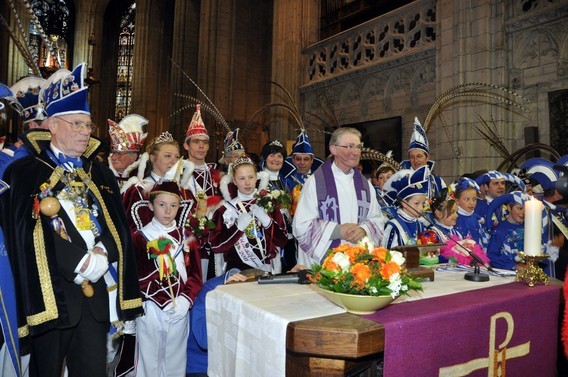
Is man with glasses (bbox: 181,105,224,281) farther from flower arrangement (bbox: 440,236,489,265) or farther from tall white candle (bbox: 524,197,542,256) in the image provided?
tall white candle (bbox: 524,197,542,256)

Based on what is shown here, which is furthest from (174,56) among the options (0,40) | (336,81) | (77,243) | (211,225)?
(77,243)

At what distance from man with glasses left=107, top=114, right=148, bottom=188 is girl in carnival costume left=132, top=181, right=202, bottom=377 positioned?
5.17 ft

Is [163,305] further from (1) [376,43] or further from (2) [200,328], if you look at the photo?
(1) [376,43]

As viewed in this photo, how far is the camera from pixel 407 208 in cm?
392

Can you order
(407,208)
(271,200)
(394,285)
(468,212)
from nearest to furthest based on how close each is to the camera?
1. (394,285)
2. (407,208)
3. (271,200)
4. (468,212)

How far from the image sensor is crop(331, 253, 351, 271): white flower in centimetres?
189

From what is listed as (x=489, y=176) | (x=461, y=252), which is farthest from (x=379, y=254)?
(x=489, y=176)

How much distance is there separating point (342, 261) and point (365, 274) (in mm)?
120

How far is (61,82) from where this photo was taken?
2.55 metres

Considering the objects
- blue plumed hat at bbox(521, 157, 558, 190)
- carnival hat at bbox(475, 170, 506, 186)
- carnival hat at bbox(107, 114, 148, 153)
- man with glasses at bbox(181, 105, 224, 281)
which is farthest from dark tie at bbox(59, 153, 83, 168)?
carnival hat at bbox(475, 170, 506, 186)

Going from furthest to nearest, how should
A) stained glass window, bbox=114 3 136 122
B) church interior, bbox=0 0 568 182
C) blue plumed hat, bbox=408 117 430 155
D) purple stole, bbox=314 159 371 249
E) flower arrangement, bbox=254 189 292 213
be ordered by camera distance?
stained glass window, bbox=114 3 136 122
church interior, bbox=0 0 568 182
blue plumed hat, bbox=408 117 430 155
flower arrangement, bbox=254 189 292 213
purple stole, bbox=314 159 371 249

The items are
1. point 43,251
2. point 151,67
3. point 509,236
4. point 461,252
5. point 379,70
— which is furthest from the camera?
point 151,67

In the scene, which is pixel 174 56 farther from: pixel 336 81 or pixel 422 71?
pixel 422 71

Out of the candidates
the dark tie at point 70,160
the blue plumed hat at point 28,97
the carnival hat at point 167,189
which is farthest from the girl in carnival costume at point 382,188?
the blue plumed hat at point 28,97
